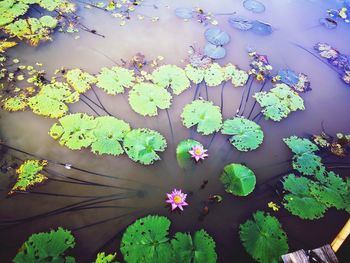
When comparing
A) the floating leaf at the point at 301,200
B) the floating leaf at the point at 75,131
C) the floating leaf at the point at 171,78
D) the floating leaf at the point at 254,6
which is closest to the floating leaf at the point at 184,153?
the floating leaf at the point at 171,78

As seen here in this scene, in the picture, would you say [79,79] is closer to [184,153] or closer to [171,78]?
[171,78]

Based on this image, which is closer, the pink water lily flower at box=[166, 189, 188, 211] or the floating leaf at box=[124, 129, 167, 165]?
the pink water lily flower at box=[166, 189, 188, 211]

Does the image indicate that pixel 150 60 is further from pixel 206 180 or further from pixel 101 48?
pixel 206 180

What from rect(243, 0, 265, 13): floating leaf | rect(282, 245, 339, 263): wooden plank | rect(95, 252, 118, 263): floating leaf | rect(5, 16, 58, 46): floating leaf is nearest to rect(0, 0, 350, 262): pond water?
rect(95, 252, 118, 263): floating leaf

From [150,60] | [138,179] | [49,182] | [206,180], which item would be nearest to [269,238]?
[206,180]

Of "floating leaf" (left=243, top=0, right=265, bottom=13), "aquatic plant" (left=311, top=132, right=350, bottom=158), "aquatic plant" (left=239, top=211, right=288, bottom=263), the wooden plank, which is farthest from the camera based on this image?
"floating leaf" (left=243, top=0, right=265, bottom=13)

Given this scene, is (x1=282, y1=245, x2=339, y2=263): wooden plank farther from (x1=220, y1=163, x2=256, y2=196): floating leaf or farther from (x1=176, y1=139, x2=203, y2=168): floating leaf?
(x1=176, y1=139, x2=203, y2=168): floating leaf

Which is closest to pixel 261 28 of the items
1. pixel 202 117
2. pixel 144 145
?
pixel 202 117
